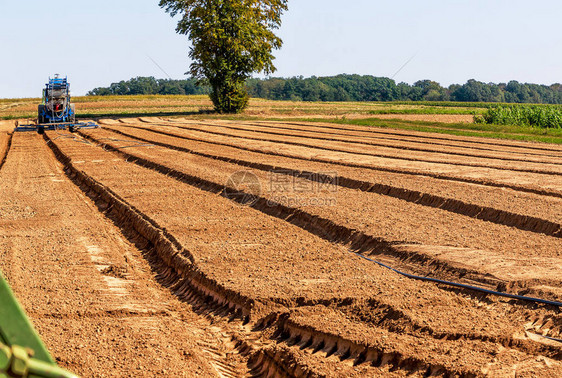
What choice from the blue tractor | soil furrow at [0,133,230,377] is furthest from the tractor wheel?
soil furrow at [0,133,230,377]

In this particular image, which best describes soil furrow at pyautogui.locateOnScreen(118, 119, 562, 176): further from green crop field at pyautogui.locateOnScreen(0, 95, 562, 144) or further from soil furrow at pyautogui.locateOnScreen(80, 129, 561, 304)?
green crop field at pyautogui.locateOnScreen(0, 95, 562, 144)

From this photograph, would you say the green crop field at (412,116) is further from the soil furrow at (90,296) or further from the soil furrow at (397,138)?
the soil furrow at (90,296)

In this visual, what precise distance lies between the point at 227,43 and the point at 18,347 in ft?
144

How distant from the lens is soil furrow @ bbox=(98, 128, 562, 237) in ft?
33.9

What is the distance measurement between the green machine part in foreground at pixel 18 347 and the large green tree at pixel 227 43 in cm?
4324

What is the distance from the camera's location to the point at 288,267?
7.93 metres

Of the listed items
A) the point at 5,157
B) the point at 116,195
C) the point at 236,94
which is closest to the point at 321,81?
the point at 236,94

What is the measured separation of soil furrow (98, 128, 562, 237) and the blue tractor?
16162 mm

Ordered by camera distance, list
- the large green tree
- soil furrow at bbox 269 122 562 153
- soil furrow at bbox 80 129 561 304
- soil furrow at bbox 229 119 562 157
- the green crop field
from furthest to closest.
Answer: the large green tree, the green crop field, soil furrow at bbox 269 122 562 153, soil furrow at bbox 229 119 562 157, soil furrow at bbox 80 129 561 304

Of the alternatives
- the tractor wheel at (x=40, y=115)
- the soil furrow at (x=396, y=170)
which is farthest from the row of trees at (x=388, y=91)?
the soil furrow at (x=396, y=170)

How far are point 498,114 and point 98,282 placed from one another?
110ft

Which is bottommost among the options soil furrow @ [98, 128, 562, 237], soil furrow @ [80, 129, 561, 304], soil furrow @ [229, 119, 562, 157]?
soil furrow @ [80, 129, 561, 304]

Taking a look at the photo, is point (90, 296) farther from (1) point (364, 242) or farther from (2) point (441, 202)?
(2) point (441, 202)

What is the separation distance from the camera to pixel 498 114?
1455 inches
